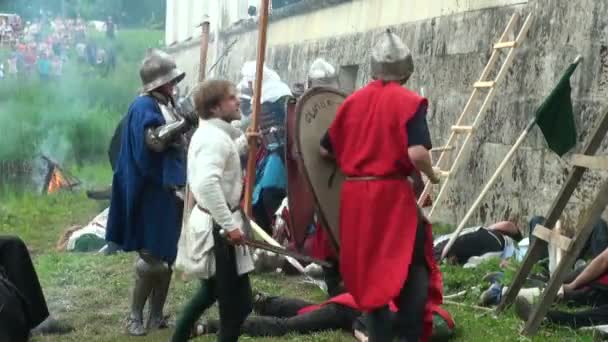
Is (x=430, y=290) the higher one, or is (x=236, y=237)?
(x=236, y=237)

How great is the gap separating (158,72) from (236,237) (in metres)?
1.78

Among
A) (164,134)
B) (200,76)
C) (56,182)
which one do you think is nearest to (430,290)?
(164,134)

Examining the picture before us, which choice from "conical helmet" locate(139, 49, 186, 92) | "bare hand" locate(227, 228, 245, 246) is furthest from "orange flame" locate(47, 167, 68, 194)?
"bare hand" locate(227, 228, 245, 246)

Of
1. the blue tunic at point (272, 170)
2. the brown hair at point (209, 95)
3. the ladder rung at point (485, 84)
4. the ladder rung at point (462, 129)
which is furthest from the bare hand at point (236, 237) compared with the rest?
the ladder rung at point (485, 84)

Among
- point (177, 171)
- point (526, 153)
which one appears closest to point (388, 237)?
point (177, 171)

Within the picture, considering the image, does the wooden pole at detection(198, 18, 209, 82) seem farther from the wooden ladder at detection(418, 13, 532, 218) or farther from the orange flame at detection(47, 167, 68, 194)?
the orange flame at detection(47, 167, 68, 194)

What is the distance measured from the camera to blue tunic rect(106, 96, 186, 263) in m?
6.52

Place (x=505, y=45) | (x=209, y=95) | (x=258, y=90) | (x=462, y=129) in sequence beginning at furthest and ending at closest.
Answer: (x=462, y=129) → (x=505, y=45) → (x=258, y=90) → (x=209, y=95)

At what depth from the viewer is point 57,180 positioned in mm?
16531

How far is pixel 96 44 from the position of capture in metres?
21.2

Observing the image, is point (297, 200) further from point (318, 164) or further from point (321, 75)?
point (321, 75)

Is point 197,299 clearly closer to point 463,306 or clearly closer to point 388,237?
point 388,237

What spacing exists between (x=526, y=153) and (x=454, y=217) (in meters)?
1.48

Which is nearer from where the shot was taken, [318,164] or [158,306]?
[318,164]
